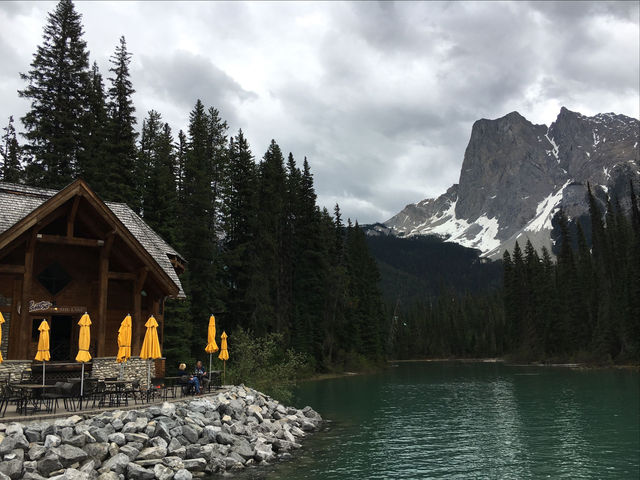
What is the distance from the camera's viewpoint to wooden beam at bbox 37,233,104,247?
22.9 meters

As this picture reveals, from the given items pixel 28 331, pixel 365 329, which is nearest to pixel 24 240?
pixel 28 331

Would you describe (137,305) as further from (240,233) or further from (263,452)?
(240,233)

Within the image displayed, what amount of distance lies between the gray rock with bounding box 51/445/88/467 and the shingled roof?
1094 centimetres

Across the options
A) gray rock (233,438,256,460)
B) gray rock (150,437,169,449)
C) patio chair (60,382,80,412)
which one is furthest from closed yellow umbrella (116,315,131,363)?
gray rock (233,438,256,460)

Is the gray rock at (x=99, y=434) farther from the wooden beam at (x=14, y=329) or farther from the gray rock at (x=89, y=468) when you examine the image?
the wooden beam at (x=14, y=329)

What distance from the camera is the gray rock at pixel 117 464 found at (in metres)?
16.3

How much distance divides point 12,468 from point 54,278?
1206 centimetres

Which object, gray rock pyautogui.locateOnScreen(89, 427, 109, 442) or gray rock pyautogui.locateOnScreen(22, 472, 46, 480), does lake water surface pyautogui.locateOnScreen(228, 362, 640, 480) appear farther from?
gray rock pyautogui.locateOnScreen(22, 472, 46, 480)

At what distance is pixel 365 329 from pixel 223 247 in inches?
1455

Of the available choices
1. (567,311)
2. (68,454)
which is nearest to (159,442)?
(68,454)

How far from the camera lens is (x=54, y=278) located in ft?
83.6

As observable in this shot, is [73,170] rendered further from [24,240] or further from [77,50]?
[24,240]

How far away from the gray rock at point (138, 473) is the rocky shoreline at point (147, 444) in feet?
0.10

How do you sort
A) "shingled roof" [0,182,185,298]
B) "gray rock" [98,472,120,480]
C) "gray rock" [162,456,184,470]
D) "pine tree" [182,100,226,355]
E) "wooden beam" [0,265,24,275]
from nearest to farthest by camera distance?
"gray rock" [98,472,120,480]
"gray rock" [162,456,184,470]
"wooden beam" [0,265,24,275]
"shingled roof" [0,182,185,298]
"pine tree" [182,100,226,355]
